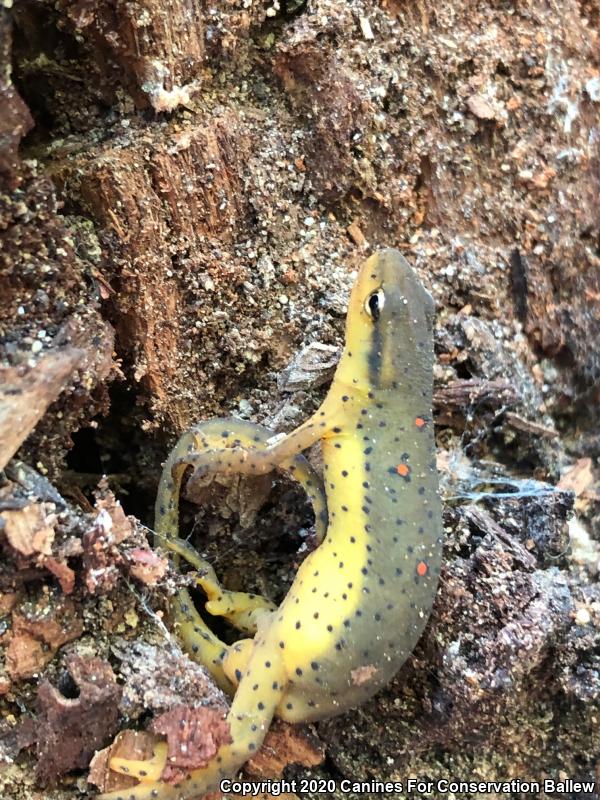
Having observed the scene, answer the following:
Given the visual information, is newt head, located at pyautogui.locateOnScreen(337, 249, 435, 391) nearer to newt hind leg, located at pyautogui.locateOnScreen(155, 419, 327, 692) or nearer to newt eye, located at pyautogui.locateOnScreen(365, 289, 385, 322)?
newt eye, located at pyautogui.locateOnScreen(365, 289, 385, 322)

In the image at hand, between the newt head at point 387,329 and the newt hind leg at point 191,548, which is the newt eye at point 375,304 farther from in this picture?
the newt hind leg at point 191,548

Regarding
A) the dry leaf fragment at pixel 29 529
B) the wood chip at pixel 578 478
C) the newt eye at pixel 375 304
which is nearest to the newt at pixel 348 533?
the newt eye at pixel 375 304

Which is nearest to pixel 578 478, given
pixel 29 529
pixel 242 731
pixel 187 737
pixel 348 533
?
pixel 348 533

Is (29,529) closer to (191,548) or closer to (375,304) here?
(191,548)

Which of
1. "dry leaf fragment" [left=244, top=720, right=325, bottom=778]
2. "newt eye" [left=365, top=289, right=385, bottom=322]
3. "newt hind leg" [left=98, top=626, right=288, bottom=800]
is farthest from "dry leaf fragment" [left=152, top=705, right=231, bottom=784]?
"newt eye" [left=365, top=289, right=385, bottom=322]

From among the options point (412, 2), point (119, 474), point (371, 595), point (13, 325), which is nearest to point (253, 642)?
point (371, 595)

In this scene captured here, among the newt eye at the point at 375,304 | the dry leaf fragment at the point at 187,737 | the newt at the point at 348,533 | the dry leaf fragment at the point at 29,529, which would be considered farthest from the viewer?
the newt eye at the point at 375,304

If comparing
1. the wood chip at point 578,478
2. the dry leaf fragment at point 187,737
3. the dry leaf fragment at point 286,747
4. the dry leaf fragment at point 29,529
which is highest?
the dry leaf fragment at point 29,529

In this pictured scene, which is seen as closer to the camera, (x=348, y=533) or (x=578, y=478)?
(x=348, y=533)
